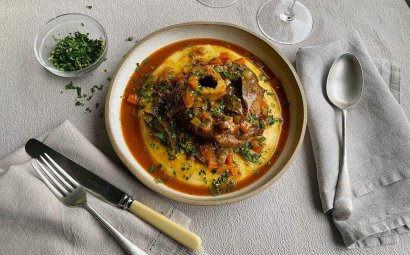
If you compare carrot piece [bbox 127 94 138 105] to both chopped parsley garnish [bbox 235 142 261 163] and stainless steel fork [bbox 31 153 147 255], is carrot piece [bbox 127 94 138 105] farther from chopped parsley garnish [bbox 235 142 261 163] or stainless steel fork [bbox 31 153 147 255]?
chopped parsley garnish [bbox 235 142 261 163]

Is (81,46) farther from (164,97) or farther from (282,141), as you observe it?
(282,141)

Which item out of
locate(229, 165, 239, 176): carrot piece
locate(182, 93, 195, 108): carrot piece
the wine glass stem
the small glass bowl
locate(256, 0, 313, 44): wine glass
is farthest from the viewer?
the wine glass stem

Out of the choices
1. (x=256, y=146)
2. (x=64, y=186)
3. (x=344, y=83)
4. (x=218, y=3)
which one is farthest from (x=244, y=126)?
(x=218, y=3)

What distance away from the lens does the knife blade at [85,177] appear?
354cm

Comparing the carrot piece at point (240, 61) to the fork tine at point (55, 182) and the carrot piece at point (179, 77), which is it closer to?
the carrot piece at point (179, 77)

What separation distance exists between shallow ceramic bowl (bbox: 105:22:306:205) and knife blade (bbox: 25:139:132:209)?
→ 0.78 feet

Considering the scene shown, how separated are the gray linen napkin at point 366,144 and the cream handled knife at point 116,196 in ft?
4.26

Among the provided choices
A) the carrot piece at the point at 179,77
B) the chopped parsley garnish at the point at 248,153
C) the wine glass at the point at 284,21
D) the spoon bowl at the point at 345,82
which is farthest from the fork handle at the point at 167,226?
the wine glass at the point at 284,21

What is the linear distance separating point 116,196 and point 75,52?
62.1 inches

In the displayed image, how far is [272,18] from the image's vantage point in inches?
189

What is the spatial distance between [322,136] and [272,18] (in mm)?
1581

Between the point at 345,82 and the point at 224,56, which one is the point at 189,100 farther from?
the point at 345,82

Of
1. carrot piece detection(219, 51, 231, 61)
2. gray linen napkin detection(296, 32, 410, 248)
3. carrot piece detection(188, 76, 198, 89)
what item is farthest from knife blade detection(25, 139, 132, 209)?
gray linen napkin detection(296, 32, 410, 248)

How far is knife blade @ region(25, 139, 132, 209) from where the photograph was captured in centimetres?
354
